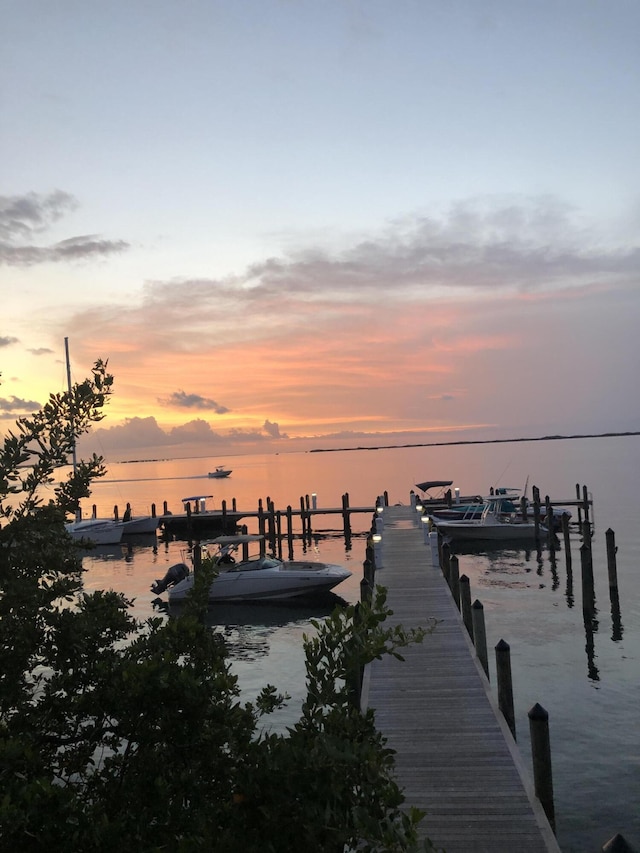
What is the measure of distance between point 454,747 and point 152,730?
7.77m

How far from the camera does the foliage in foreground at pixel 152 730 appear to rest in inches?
152

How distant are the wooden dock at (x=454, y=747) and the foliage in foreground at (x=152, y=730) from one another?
16.0ft

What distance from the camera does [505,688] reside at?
41.6 ft

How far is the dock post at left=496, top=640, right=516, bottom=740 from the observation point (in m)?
12.4

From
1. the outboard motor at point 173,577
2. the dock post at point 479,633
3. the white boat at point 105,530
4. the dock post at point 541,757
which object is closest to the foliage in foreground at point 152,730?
the dock post at point 541,757

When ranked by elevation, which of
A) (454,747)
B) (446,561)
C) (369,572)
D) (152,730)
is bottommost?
(454,747)

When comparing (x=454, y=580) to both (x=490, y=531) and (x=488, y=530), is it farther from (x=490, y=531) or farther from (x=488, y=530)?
(x=490, y=531)

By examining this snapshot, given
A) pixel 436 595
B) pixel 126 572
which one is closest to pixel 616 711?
pixel 436 595

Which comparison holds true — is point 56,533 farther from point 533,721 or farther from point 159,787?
point 533,721

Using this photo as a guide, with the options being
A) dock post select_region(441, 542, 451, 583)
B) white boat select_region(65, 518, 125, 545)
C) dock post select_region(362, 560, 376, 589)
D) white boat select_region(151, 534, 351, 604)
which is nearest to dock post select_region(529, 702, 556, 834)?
dock post select_region(441, 542, 451, 583)

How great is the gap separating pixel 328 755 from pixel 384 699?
997 centimetres

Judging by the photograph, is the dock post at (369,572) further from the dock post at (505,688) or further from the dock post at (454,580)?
the dock post at (505,688)

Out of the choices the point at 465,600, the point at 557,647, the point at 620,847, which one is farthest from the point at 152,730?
the point at 557,647

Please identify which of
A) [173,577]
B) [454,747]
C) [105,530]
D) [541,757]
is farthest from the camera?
[105,530]
